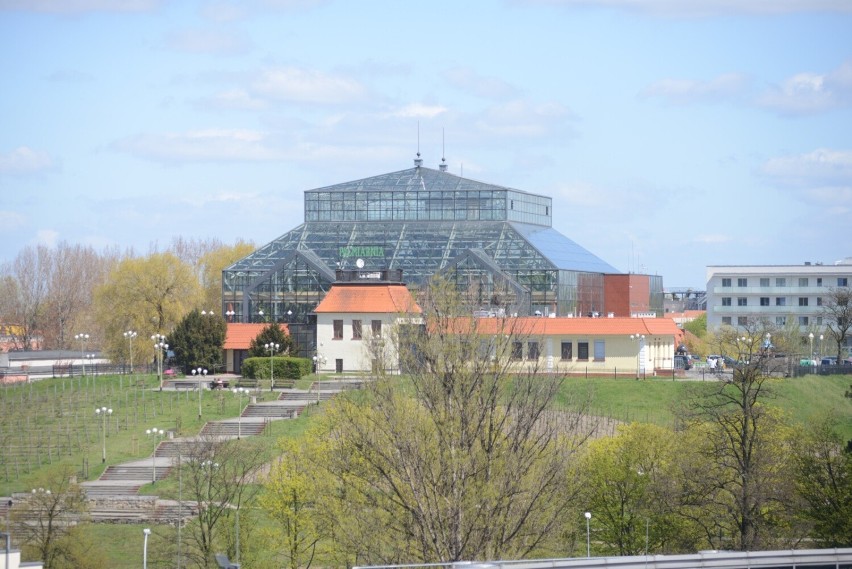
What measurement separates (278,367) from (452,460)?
45.0 m

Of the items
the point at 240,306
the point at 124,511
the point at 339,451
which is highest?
the point at 240,306

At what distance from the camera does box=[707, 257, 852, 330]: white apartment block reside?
409ft

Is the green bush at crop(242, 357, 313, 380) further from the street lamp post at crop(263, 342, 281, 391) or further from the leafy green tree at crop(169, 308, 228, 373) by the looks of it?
the leafy green tree at crop(169, 308, 228, 373)

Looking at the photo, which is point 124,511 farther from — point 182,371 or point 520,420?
point 182,371

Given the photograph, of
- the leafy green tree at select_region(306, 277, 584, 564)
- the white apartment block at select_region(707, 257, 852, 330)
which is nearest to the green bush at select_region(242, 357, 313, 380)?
the leafy green tree at select_region(306, 277, 584, 564)

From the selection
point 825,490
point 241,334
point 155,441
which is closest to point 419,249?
point 241,334

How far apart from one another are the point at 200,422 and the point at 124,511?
12930 millimetres

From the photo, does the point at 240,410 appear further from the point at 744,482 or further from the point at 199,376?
the point at 744,482

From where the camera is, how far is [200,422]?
67.8 metres

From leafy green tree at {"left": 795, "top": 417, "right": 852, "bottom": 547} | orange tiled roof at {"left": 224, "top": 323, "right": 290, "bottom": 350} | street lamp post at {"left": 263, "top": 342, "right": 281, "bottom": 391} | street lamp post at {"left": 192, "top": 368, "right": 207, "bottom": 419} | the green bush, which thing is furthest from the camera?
orange tiled roof at {"left": 224, "top": 323, "right": 290, "bottom": 350}

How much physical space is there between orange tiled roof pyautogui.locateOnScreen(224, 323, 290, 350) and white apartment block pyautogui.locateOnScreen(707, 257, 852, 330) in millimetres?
53123

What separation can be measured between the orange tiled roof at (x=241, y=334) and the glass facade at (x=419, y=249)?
270 centimetres

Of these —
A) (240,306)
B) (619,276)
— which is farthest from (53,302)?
(619,276)

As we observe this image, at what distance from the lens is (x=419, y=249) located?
311 feet
